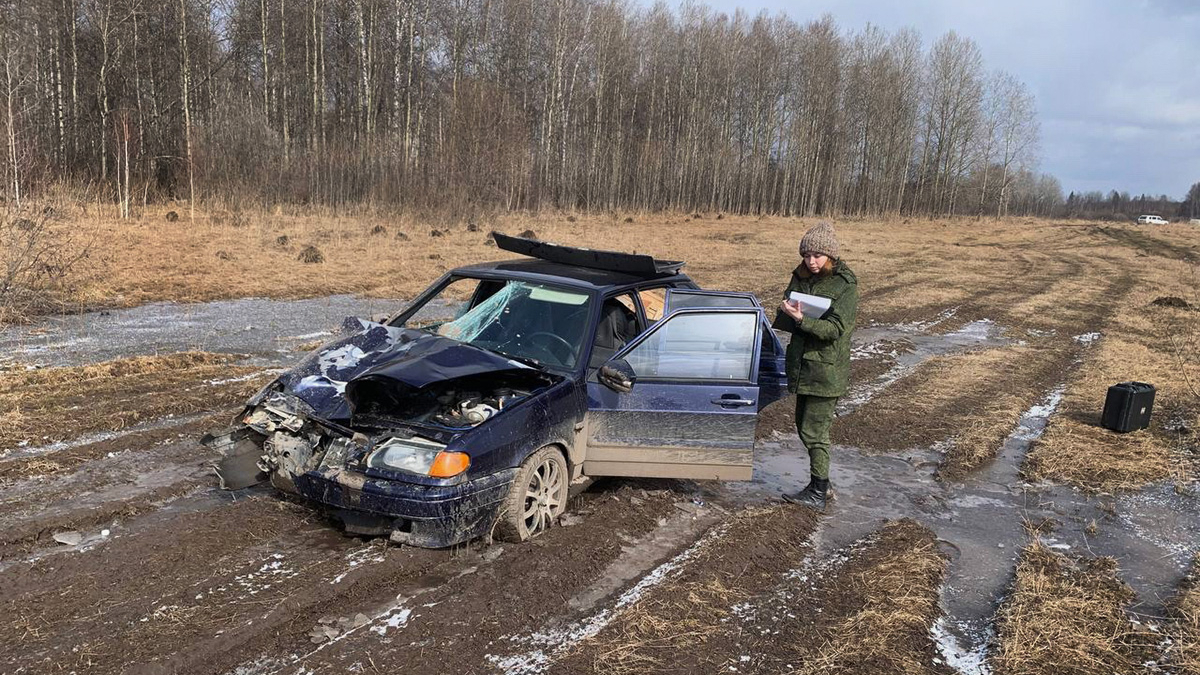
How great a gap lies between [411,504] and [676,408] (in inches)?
74.8

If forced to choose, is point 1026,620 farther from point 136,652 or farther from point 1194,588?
point 136,652

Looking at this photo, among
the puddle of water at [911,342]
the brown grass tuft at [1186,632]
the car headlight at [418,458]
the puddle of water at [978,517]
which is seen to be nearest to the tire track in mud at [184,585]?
the car headlight at [418,458]

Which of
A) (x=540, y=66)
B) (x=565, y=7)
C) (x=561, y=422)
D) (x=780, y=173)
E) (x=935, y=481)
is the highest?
(x=565, y=7)

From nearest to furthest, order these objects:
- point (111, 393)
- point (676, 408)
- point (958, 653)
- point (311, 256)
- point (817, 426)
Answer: point (958, 653) → point (676, 408) → point (817, 426) → point (111, 393) → point (311, 256)

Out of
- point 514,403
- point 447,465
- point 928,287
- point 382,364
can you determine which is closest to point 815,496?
point 514,403

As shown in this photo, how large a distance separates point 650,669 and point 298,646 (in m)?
1.57

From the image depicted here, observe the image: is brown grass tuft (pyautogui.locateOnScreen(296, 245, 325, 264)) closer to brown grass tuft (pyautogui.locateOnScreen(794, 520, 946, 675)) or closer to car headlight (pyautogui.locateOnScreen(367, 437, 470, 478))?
car headlight (pyautogui.locateOnScreen(367, 437, 470, 478))

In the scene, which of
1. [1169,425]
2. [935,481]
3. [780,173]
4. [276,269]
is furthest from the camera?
[780,173]

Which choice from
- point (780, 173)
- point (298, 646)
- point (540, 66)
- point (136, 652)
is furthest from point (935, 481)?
point (780, 173)

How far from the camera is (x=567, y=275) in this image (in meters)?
5.30

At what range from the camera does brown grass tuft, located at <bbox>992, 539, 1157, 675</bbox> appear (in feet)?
11.3

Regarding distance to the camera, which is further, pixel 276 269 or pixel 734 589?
pixel 276 269

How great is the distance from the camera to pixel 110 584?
3572 mm

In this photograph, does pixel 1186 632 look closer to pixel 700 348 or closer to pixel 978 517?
pixel 978 517
